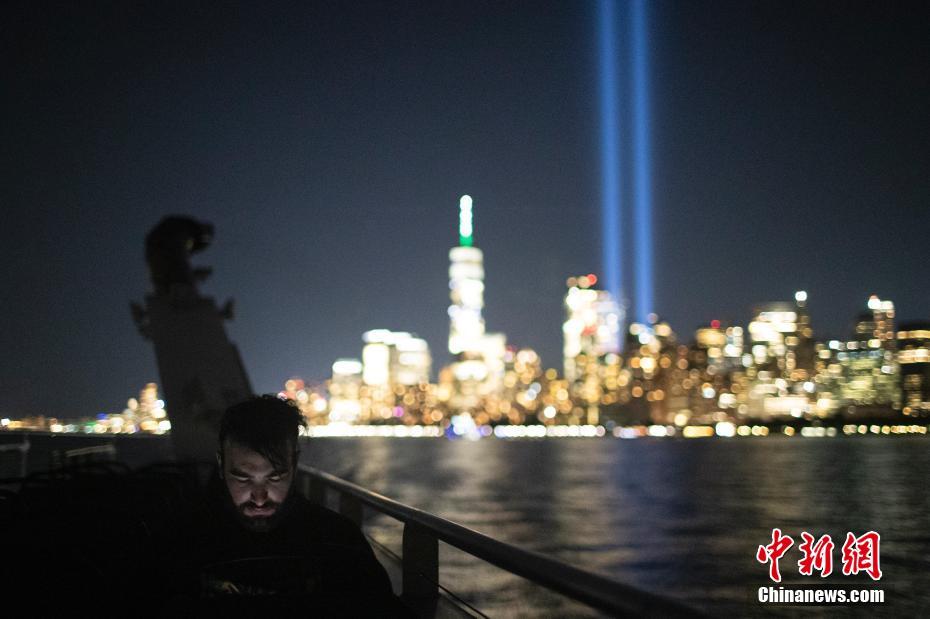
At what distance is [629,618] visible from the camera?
263cm

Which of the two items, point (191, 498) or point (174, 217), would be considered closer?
point (191, 498)

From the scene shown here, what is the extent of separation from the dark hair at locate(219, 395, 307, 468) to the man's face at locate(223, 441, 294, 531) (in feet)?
0.08

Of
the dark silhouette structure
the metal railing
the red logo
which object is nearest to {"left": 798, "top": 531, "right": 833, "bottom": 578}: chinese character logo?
the red logo

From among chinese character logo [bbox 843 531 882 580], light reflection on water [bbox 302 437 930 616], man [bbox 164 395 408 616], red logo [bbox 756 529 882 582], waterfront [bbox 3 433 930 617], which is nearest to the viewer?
man [bbox 164 395 408 616]

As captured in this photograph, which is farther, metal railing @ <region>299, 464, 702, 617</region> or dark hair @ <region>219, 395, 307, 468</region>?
dark hair @ <region>219, 395, 307, 468</region>

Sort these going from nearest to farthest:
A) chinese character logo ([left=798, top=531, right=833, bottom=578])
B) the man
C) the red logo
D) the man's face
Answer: the man < the man's face < the red logo < chinese character logo ([left=798, top=531, right=833, bottom=578])

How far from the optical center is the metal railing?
2623mm

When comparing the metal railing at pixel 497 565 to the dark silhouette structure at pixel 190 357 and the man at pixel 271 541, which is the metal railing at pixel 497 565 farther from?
the dark silhouette structure at pixel 190 357

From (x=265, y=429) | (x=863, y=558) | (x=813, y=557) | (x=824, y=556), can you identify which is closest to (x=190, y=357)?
(x=824, y=556)

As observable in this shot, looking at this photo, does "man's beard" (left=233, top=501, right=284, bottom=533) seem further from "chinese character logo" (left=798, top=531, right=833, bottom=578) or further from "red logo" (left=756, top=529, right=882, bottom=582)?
"chinese character logo" (left=798, top=531, right=833, bottom=578)

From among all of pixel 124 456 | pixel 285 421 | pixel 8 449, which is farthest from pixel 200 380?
pixel 285 421

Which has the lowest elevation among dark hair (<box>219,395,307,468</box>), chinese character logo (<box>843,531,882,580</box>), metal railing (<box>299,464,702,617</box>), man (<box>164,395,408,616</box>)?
chinese character logo (<box>843,531,882,580</box>)

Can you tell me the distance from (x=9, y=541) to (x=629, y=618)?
3.27m

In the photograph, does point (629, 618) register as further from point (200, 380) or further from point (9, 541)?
point (200, 380)
